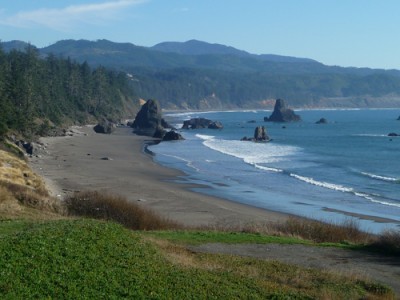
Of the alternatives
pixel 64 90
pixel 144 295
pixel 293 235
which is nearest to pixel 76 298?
pixel 144 295

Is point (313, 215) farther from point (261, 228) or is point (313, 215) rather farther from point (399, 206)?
point (261, 228)

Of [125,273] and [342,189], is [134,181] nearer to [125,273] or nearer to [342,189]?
[342,189]

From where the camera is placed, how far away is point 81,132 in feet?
312

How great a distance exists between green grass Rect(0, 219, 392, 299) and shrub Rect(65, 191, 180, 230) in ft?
27.6

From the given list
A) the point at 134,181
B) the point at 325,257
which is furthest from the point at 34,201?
the point at 134,181

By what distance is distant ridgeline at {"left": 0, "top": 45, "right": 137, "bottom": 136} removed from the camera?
7262cm

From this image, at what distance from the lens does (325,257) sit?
19.0 metres

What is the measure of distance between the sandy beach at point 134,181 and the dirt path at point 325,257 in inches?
392

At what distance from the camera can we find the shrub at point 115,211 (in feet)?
80.8

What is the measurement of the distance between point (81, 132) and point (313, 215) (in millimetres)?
65086

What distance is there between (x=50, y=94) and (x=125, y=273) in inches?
3856

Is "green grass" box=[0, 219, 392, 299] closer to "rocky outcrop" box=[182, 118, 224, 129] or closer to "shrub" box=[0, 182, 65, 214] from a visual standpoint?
"shrub" box=[0, 182, 65, 214]

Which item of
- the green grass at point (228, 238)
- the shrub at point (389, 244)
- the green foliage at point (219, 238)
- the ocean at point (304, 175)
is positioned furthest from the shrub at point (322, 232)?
the ocean at point (304, 175)

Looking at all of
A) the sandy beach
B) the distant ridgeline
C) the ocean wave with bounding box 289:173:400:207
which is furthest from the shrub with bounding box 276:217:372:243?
the distant ridgeline
